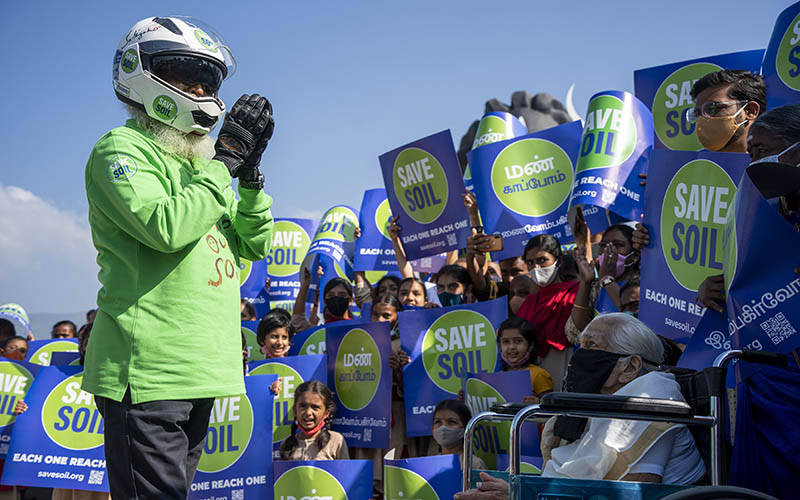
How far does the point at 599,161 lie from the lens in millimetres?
5758

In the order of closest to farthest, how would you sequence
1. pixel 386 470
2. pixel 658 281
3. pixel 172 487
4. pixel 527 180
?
pixel 172 487
pixel 658 281
pixel 386 470
pixel 527 180

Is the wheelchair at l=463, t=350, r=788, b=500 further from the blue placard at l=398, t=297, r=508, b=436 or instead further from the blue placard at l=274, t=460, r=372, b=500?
the blue placard at l=398, t=297, r=508, b=436

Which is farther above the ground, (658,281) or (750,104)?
(750,104)

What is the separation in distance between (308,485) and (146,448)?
8.87ft

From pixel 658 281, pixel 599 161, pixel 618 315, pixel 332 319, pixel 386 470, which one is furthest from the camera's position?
pixel 332 319

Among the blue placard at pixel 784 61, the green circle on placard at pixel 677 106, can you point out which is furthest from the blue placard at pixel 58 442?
the blue placard at pixel 784 61

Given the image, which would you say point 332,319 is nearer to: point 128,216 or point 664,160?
point 664,160

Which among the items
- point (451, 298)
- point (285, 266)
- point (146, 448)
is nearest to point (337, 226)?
point (285, 266)

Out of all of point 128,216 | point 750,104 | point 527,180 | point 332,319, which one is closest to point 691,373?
point 750,104

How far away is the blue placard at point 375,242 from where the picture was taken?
809 cm

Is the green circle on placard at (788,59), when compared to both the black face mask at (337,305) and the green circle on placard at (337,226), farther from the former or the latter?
the green circle on placard at (337,226)

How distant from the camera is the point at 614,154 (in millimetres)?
5805

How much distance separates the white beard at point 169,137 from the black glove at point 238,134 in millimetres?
156

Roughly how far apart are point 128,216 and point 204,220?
0.82ft
